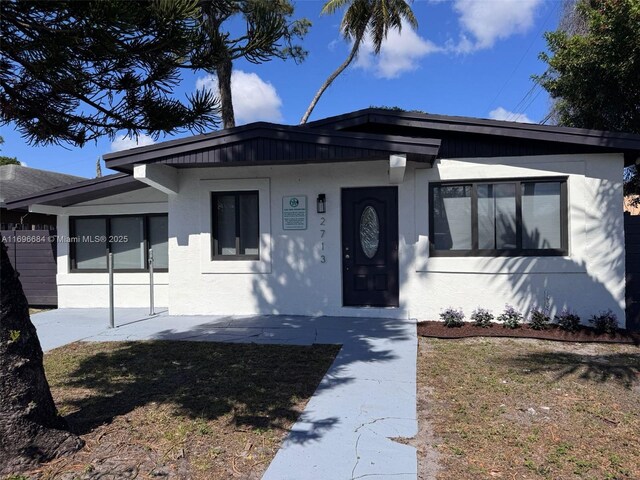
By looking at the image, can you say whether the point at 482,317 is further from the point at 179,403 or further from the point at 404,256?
the point at 179,403

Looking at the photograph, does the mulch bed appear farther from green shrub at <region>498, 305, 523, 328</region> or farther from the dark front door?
the dark front door

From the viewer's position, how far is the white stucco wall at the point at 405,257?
7.13m

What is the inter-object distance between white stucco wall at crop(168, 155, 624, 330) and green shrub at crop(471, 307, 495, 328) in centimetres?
11

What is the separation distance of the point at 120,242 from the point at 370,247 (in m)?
5.65

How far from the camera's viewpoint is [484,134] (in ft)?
23.9

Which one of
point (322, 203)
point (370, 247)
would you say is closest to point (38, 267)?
point (322, 203)

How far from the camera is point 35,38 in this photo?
10.6 feet

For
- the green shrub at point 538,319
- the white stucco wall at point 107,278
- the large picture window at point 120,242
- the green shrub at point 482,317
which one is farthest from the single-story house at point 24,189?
the green shrub at point 538,319

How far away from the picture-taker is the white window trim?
8.29 meters

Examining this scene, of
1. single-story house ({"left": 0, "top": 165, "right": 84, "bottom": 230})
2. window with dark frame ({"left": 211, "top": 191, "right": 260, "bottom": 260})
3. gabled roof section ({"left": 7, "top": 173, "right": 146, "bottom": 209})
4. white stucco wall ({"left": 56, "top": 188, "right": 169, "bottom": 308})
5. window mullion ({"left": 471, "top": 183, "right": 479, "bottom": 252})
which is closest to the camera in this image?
window mullion ({"left": 471, "top": 183, "right": 479, "bottom": 252})

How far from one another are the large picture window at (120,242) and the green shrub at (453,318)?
5.87 meters

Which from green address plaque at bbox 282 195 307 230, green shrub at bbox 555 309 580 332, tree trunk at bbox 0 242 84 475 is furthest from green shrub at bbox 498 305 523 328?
tree trunk at bbox 0 242 84 475

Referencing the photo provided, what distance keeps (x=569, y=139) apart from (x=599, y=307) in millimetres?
2626

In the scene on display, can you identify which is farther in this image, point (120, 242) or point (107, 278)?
point (120, 242)
